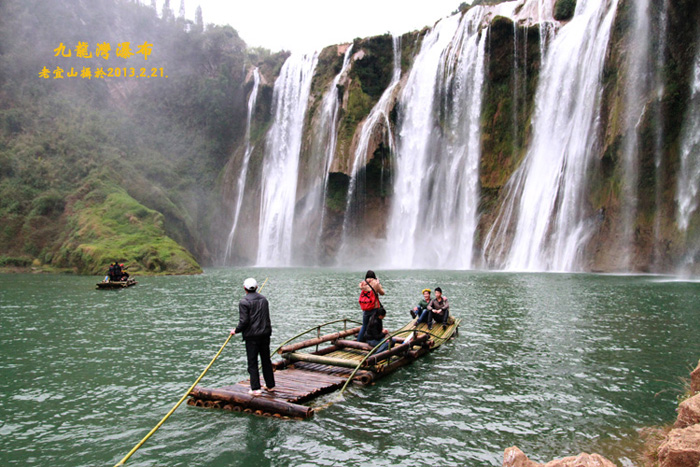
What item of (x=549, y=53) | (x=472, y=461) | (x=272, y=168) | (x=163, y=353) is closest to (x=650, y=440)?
(x=472, y=461)

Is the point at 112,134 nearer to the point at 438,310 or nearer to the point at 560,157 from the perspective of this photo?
the point at 560,157

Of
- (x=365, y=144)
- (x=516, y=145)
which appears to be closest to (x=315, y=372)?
(x=516, y=145)

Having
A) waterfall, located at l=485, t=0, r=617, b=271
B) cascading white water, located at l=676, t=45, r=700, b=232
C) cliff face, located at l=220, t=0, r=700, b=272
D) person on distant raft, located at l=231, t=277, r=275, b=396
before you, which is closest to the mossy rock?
cliff face, located at l=220, t=0, r=700, b=272

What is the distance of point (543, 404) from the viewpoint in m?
8.72

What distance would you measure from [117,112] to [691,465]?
73.8 m

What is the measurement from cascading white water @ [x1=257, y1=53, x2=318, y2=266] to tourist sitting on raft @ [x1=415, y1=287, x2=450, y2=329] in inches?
1629

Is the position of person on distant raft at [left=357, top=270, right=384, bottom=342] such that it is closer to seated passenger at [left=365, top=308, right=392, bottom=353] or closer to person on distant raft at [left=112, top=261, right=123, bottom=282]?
seated passenger at [left=365, top=308, right=392, bottom=353]

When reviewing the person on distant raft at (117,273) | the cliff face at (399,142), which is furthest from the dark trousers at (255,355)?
the cliff face at (399,142)

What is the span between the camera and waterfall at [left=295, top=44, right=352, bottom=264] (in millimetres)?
52688

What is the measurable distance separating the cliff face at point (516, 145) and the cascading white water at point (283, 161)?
1574mm

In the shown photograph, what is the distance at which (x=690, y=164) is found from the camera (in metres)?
29.7

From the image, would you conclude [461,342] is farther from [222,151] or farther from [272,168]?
[222,151]

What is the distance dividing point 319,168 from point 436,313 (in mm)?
40747

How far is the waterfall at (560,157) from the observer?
112 feet
